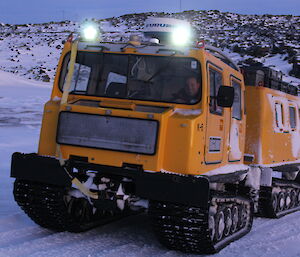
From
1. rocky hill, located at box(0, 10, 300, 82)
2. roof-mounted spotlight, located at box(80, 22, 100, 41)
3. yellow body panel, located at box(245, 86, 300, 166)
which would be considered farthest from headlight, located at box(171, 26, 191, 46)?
rocky hill, located at box(0, 10, 300, 82)

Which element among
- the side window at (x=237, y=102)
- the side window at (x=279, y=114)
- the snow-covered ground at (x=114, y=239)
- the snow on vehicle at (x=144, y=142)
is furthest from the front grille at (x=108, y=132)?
the side window at (x=279, y=114)

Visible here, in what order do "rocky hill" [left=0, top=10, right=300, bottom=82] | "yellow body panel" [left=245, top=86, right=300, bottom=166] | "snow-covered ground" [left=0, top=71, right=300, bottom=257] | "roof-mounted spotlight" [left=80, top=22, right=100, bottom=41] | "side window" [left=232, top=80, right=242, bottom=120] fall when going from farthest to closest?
"rocky hill" [left=0, top=10, right=300, bottom=82]
"yellow body panel" [left=245, top=86, right=300, bottom=166]
"side window" [left=232, top=80, right=242, bottom=120]
"roof-mounted spotlight" [left=80, top=22, right=100, bottom=41]
"snow-covered ground" [left=0, top=71, right=300, bottom=257]

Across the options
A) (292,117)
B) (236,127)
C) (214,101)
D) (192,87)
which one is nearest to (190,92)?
(192,87)

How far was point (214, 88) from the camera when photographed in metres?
6.45

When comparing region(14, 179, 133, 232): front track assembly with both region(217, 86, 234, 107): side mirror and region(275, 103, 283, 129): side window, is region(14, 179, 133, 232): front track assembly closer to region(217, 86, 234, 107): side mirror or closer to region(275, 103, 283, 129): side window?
region(217, 86, 234, 107): side mirror

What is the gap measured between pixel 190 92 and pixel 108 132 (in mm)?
1137

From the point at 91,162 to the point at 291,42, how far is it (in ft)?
206

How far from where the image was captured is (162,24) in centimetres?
748

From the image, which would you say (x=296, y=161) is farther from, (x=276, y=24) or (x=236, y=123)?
(x=276, y=24)

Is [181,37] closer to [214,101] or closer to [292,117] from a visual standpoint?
[214,101]

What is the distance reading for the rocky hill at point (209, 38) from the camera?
4954cm

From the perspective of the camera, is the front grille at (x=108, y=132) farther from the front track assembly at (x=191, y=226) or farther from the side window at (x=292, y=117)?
the side window at (x=292, y=117)

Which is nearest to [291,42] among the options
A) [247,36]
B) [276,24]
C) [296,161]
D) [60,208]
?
[247,36]

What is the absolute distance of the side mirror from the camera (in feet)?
20.1
